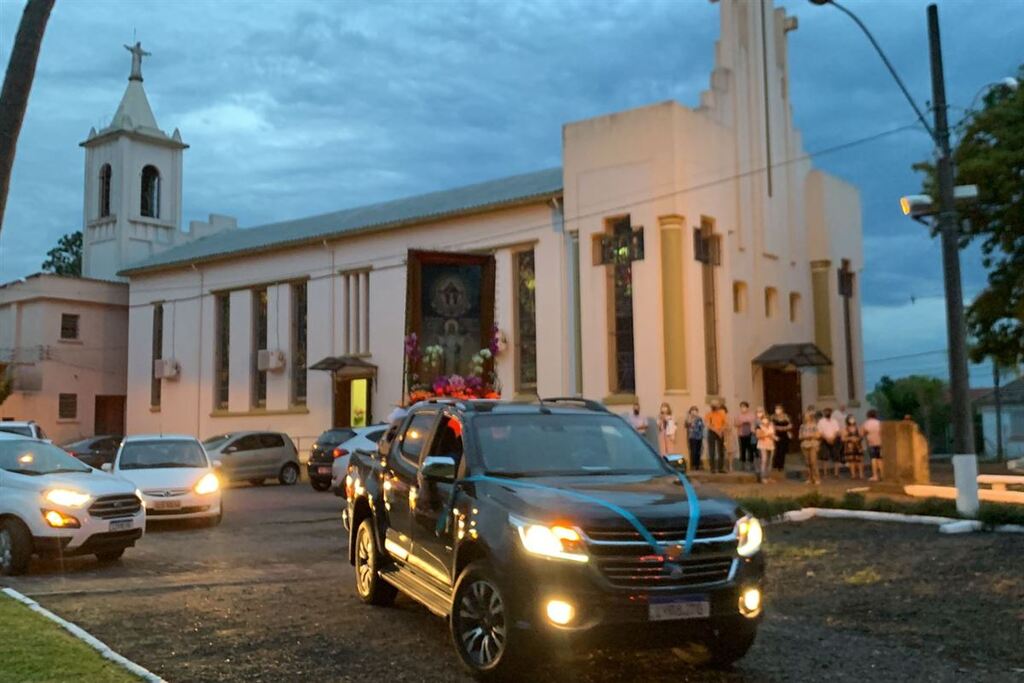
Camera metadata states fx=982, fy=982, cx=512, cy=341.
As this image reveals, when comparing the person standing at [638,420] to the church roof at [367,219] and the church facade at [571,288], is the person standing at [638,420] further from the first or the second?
the church roof at [367,219]

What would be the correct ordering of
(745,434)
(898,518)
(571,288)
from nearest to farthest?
(898,518) → (745,434) → (571,288)

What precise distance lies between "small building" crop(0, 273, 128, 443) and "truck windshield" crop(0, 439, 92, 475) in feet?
108

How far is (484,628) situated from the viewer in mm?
6102

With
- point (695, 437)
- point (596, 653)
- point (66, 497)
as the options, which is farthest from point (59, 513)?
point (695, 437)

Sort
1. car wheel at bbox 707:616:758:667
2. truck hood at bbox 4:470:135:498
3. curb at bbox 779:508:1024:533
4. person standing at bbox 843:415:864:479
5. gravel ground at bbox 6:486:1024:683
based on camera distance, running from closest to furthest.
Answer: car wheel at bbox 707:616:758:667
gravel ground at bbox 6:486:1024:683
truck hood at bbox 4:470:135:498
curb at bbox 779:508:1024:533
person standing at bbox 843:415:864:479

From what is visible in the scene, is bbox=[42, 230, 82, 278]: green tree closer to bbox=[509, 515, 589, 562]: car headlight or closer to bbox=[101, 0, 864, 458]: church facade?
bbox=[101, 0, 864, 458]: church facade

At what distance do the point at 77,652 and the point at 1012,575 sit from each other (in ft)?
26.5

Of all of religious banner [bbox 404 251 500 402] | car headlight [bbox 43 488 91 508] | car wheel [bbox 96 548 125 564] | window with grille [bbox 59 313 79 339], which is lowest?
car wheel [bbox 96 548 125 564]

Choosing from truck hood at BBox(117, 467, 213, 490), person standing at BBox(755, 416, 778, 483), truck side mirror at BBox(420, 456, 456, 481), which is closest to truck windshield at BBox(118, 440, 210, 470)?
truck hood at BBox(117, 467, 213, 490)

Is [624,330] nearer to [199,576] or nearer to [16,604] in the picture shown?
[199,576]

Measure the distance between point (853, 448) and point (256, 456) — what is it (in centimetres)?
1508

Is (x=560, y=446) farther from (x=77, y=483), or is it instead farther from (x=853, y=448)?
(x=853, y=448)

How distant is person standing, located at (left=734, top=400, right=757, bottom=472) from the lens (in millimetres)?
24969

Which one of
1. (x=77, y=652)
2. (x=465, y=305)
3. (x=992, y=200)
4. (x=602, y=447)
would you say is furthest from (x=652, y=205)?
(x=77, y=652)
